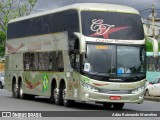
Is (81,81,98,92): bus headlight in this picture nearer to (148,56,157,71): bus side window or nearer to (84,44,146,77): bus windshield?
(84,44,146,77): bus windshield

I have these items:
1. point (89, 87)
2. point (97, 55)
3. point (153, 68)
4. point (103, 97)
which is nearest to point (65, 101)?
point (89, 87)

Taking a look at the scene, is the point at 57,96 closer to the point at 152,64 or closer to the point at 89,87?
the point at 89,87

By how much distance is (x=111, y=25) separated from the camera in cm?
2112

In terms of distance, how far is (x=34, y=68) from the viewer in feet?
86.9

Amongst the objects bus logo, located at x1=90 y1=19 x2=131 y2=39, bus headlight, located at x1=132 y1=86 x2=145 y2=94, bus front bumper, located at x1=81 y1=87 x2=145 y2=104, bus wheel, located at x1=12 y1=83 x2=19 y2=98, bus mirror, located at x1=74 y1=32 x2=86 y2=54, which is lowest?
bus wheel, located at x1=12 y1=83 x2=19 y2=98

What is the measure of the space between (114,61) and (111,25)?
145 centimetres

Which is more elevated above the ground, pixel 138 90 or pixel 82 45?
pixel 82 45

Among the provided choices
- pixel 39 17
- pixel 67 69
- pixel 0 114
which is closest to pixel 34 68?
pixel 39 17

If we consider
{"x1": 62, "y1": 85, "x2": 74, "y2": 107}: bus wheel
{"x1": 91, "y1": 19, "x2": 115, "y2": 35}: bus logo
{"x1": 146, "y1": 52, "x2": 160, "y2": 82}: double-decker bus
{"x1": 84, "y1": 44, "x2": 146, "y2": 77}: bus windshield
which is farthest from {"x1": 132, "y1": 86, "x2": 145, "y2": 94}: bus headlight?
{"x1": 146, "y1": 52, "x2": 160, "y2": 82}: double-decker bus

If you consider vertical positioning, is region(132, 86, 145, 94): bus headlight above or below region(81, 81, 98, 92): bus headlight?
below

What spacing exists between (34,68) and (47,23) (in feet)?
8.87

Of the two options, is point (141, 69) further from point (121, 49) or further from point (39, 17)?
point (39, 17)

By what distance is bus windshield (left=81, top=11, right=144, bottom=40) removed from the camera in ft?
68.2

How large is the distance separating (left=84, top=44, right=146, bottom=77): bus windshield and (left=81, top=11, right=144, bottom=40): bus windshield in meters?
0.46
